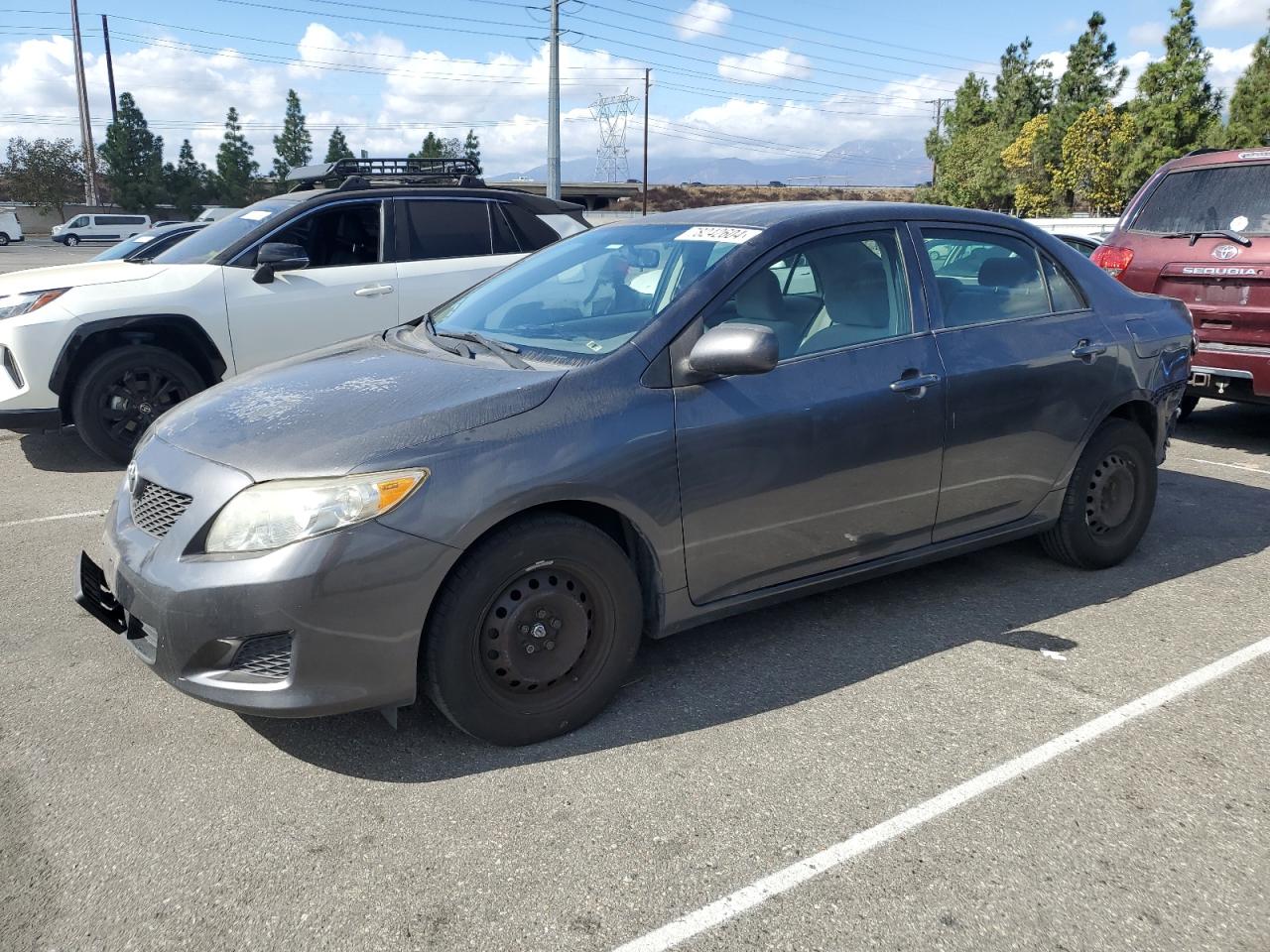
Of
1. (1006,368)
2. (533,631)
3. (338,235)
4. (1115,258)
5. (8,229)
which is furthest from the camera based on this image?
(8,229)

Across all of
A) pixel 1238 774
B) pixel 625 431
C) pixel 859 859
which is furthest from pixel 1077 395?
pixel 859 859

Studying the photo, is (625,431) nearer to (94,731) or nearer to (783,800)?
(783,800)

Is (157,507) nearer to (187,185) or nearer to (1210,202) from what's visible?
(1210,202)

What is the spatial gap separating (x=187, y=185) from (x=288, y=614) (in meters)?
74.0

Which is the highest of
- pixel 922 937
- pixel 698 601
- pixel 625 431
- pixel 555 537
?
pixel 625 431

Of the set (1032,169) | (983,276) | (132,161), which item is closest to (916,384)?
(983,276)

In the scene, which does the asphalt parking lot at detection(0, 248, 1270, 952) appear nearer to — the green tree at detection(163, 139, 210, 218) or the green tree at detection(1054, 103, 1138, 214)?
the green tree at detection(1054, 103, 1138, 214)

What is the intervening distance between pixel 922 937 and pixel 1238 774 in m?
1.35

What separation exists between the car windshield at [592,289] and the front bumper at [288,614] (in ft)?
3.55

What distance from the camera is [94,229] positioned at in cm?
4884

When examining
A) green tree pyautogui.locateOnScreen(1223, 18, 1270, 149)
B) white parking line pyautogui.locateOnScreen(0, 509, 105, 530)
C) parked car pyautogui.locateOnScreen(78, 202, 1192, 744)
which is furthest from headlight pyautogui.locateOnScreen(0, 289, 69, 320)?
green tree pyautogui.locateOnScreen(1223, 18, 1270, 149)

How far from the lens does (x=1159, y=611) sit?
14.1 feet

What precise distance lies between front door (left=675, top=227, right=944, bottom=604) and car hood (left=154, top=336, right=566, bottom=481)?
631mm

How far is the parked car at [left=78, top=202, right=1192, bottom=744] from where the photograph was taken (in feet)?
9.20
